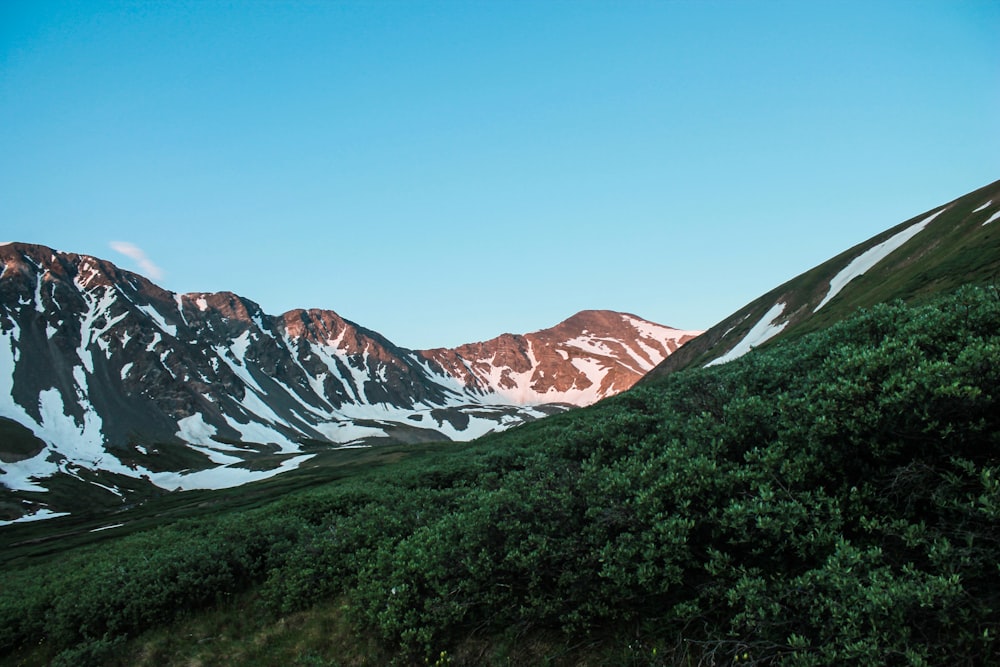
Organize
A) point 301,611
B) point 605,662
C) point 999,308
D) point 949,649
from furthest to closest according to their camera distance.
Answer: point 301,611, point 999,308, point 605,662, point 949,649

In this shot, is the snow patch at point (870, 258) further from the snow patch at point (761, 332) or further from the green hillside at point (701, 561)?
the green hillside at point (701, 561)

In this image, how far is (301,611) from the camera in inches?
588

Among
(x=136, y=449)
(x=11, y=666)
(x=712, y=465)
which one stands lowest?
(x=11, y=666)

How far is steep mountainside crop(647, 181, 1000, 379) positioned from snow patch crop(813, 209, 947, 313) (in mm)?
254

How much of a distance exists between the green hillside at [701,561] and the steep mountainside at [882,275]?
30.2 m

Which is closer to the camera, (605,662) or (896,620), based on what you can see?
(896,620)

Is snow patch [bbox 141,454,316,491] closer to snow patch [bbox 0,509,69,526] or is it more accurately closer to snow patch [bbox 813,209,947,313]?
snow patch [bbox 0,509,69,526]

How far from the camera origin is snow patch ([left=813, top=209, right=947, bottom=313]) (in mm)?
77625

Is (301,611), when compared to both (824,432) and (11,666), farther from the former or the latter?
(824,432)

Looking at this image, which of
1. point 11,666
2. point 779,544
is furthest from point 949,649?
point 11,666

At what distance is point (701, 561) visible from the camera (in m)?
10.3

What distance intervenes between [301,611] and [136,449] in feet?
615

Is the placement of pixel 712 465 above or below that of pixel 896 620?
above

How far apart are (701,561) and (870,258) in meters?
90.2
